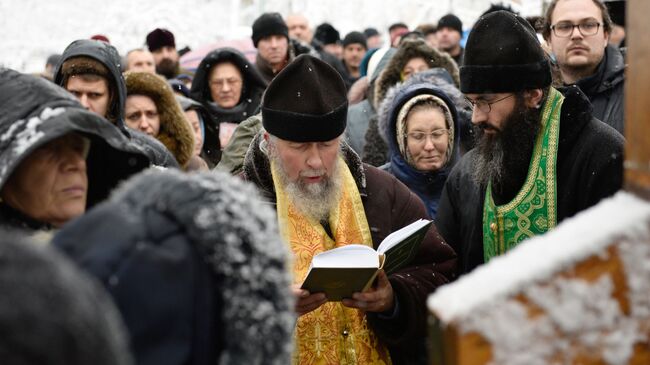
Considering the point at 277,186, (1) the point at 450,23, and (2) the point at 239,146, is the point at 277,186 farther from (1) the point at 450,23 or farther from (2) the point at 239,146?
(1) the point at 450,23

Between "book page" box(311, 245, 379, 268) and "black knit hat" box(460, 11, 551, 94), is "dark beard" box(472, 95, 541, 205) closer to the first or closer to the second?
"black knit hat" box(460, 11, 551, 94)

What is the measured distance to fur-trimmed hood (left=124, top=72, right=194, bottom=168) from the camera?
569cm

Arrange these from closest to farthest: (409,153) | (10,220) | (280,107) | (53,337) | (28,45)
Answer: (53,337) < (10,220) < (280,107) < (409,153) < (28,45)

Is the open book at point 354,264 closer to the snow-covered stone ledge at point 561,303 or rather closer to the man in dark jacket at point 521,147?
the man in dark jacket at point 521,147

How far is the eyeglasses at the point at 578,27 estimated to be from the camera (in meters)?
5.32

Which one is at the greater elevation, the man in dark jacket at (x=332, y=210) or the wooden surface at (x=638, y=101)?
the wooden surface at (x=638, y=101)

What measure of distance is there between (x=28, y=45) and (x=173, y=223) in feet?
51.5

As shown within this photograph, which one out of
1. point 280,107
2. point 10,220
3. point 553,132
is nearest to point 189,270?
point 10,220

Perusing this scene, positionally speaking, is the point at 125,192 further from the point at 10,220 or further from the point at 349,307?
the point at 349,307

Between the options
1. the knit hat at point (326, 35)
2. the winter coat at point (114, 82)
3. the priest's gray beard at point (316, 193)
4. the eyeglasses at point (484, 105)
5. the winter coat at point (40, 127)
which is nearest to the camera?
the winter coat at point (40, 127)

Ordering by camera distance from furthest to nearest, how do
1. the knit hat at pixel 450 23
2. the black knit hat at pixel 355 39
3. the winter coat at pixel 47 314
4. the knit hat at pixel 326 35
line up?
the knit hat at pixel 326 35 → the black knit hat at pixel 355 39 → the knit hat at pixel 450 23 → the winter coat at pixel 47 314

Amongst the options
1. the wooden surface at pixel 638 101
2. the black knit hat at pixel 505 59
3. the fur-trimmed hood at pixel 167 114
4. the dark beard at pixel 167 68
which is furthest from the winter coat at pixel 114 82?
the dark beard at pixel 167 68

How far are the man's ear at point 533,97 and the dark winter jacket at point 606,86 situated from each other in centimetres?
139

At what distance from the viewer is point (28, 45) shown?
16.2 metres
